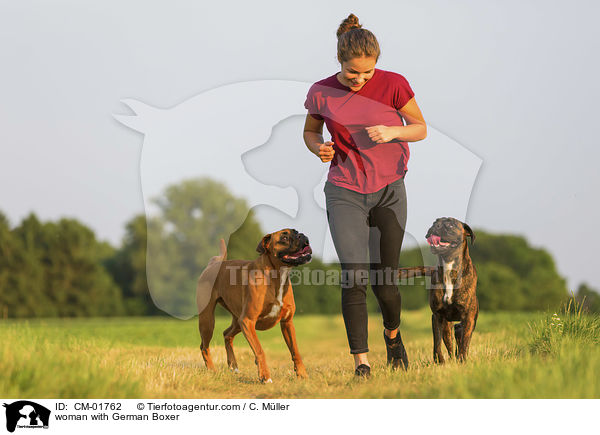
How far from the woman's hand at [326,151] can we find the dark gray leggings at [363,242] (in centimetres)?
31

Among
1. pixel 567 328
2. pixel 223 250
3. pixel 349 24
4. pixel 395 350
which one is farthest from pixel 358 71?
pixel 567 328

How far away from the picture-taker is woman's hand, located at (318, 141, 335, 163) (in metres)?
5.23

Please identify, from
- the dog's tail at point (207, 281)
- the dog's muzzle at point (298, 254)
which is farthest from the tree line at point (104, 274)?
the dog's muzzle at point (298, 254)

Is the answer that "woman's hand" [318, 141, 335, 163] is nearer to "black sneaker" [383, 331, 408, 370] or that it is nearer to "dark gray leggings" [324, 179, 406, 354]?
"dark gray leggings" [324, 179, 406, 354]

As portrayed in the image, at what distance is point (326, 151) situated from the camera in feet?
17.2

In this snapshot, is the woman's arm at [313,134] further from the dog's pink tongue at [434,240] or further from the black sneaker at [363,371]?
the black sneaker at [363,371]

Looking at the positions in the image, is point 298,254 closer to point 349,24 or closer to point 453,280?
point 453,280

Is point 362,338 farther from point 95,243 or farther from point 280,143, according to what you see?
point 95,243

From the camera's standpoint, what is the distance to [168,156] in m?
5.77

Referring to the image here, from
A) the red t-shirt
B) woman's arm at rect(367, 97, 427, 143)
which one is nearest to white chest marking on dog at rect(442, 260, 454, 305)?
the red t-shirt

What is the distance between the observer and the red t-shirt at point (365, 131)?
5312 millimetres
